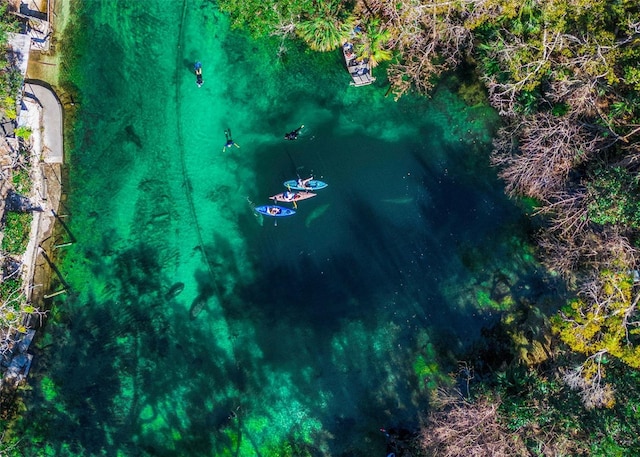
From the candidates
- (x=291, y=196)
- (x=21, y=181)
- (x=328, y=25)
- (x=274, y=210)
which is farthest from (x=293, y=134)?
(x=21, y=181)

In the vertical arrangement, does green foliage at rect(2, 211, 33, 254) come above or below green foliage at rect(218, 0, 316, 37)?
below

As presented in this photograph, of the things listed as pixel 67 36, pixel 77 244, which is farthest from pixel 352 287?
pixel 67 36

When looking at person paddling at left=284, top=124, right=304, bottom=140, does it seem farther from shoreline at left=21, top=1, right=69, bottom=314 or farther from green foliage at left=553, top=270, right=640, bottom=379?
green foliage at left=553, top=270, right=640, bottom=379

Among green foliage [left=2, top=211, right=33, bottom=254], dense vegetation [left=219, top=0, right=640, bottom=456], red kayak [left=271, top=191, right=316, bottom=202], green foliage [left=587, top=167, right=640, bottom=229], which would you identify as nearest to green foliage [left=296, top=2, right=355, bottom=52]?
dense vegetation [left=219, top=0, right=640, bottom=456]

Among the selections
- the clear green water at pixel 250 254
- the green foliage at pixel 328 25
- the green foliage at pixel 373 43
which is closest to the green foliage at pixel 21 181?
the clear green water at pixel 250 254

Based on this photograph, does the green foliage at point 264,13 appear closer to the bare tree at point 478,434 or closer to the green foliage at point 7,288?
the green foliage at point 7,288

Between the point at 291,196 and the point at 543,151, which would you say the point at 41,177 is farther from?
the point at 543,151
